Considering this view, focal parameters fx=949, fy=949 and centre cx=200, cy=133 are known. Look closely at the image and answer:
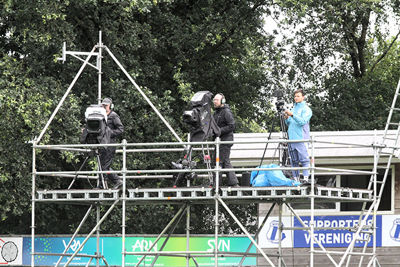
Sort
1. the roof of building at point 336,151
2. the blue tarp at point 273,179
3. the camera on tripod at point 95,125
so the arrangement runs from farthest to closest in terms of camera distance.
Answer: the roof of building at point 336,151 < the camera on tripod at point 95,125 < the blue tarp at point 273,179

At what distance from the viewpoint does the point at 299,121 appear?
54.2 ft

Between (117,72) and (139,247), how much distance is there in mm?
8324

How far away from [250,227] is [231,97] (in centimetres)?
484

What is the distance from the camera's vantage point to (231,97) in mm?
34062

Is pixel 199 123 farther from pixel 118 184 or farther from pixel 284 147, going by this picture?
pixel 118 184

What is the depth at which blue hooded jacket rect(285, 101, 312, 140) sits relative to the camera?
16.5m

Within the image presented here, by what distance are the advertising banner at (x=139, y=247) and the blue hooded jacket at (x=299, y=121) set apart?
605 cm

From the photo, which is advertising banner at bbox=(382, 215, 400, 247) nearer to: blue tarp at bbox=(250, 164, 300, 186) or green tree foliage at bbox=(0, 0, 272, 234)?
blue tarp at bbox=(250, 164, 300, 186)

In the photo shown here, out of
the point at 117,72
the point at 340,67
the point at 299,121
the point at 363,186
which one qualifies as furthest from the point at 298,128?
the point at 340,67

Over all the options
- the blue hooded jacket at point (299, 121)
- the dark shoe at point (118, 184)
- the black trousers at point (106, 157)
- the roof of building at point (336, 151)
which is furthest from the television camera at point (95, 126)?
the roof of building at point (336, 151)

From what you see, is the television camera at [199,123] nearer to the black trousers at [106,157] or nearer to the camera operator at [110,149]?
the camera operator at [110,149]

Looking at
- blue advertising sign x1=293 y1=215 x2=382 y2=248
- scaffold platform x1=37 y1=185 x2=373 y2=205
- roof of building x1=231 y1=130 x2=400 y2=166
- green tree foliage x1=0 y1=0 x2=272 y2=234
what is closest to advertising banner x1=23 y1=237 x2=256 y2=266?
blue advertising sign x1=293 y1=215 x2=382 y2=248

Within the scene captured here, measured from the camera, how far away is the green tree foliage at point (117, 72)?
88.7 ft

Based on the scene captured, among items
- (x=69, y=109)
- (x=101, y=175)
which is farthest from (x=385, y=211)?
(x=69, y=109)
